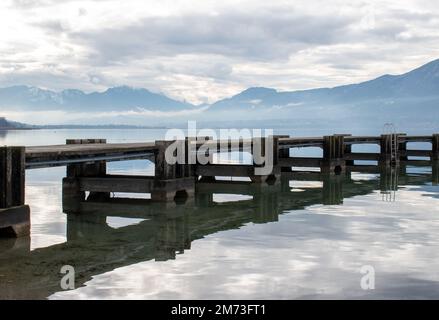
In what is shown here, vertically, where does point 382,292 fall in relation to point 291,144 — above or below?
below

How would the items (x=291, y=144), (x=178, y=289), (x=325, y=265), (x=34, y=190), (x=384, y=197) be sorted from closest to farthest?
(x=178, y=289) < (x=325, y=265) < (x=384, y=197) < (x=34, y=190) < (x=291, y=144)

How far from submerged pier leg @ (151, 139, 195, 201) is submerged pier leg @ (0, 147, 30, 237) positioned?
6059 mm

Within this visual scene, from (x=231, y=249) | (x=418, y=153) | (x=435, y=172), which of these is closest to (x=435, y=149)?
(x=418, y=153)

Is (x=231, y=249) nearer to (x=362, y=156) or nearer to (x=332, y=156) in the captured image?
(x=332, y=156)

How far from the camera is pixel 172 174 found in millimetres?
20391

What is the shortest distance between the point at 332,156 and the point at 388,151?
8.59m

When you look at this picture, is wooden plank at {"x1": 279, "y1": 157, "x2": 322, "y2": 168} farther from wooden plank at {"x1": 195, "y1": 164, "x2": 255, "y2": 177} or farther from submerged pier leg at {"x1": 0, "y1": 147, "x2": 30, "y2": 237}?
submerged pier leg at {"x1": 0, "y1": 147, "x2": 30, "y2": 237}

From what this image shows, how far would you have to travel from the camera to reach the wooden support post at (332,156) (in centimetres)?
3234

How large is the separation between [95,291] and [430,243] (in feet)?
26.2

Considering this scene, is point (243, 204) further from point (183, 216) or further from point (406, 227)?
point (406, 227)

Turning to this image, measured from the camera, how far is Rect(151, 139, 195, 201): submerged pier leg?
19875mm

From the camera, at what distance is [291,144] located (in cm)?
3091

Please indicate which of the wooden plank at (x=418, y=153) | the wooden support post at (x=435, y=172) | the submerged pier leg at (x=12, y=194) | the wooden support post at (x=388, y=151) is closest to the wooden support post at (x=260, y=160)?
the wooden support post at (x=435, y=172)

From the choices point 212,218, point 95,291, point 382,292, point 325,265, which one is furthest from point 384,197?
point 95,291
